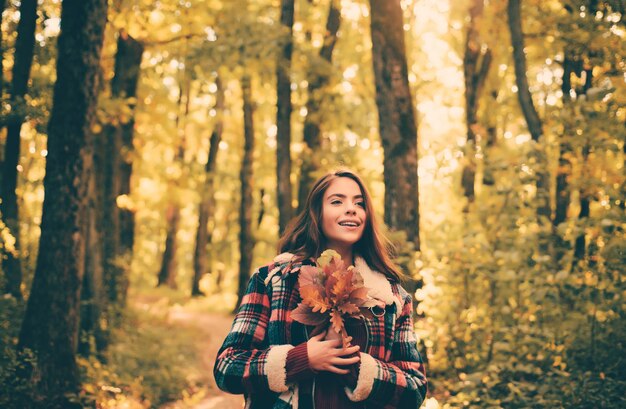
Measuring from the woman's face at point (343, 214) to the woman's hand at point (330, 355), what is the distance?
71cm

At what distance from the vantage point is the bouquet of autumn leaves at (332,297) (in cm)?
270

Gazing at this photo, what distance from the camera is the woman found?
283 cm

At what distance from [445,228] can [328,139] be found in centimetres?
875

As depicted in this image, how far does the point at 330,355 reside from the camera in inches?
108

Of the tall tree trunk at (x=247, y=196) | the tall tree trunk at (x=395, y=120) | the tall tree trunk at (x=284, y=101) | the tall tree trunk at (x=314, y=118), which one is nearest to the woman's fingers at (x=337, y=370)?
the tall tree trunk at (x=395, y=120)

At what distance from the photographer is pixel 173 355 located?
11477 millimetres

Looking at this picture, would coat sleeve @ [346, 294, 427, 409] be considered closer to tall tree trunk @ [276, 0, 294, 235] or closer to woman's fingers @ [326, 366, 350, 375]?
woman's fingers @ [326, 366, 350, 375]

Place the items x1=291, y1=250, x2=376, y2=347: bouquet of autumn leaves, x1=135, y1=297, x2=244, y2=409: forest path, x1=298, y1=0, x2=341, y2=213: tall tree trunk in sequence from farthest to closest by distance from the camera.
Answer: x1=298, y1=0, x2=341, y2=213: tall tree trunk < x1=135, y1=297, x2=244, y2=409: forest path < x1=291, y1=250, x2=376, y2=347: bouquet of autumn leaves

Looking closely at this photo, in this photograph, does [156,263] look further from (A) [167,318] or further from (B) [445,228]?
(B) [445,228]

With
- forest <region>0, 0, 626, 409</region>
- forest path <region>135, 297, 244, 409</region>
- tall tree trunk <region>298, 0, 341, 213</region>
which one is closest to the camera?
forest <region>0, 0, 626, 409</region>

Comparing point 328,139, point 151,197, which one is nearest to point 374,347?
point 328,139

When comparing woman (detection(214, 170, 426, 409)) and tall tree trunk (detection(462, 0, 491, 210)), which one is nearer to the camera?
woman (detection(214, 170, 426, 409))

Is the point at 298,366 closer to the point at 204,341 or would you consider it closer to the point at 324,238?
the point at 324,238

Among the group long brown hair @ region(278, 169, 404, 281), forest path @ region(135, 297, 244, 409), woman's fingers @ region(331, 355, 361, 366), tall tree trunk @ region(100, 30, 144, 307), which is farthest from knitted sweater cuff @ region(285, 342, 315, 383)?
tall tree trunk @ region(100, 30, 144, 307)
